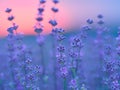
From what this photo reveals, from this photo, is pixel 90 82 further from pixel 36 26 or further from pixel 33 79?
pixel 33 79

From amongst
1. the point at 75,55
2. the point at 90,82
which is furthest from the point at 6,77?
the point at 75,55

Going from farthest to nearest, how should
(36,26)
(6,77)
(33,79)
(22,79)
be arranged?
(6,77) → (36,26) → (22,79) → (33,79)

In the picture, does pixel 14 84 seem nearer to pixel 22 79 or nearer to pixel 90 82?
pixel 22 79

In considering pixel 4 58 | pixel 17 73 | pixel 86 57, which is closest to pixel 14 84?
pixel 17 73

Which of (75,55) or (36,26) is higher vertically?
(36,26)

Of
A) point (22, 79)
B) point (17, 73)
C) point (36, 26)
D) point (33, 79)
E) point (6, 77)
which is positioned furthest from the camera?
point (6, 77)

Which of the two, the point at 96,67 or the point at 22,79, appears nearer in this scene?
the point at 22,79
